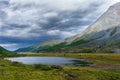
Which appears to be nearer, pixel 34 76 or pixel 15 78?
pixel 15 78

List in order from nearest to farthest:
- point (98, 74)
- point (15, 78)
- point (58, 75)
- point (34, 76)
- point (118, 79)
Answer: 1. point (15, 78)
2. point (34, 76)
3. point (58, 75)
4. point (118, 79)
5. point (98, 74)

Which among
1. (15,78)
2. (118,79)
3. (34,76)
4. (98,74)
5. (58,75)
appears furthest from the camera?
(98,74)

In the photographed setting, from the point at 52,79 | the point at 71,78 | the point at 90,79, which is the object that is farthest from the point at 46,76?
the point at 90,79

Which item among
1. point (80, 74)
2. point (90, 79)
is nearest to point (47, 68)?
point (80, 74)

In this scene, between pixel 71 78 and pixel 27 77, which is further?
pixel 71 78

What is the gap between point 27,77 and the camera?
198 feet

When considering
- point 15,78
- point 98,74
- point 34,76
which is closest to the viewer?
point 15,78

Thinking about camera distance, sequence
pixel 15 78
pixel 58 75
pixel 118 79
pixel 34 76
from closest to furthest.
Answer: pixel 15 78 < pixel 34 76 < pixel 58 75 < pixel 118 79

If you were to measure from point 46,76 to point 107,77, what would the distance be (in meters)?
20.9

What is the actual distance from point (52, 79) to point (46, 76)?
3.45 m

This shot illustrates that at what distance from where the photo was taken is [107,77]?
73.8m

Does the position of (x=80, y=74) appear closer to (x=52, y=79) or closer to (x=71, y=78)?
(x=71, y=78)

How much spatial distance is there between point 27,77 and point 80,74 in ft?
68.5

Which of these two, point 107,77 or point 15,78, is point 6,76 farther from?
point 107,77
